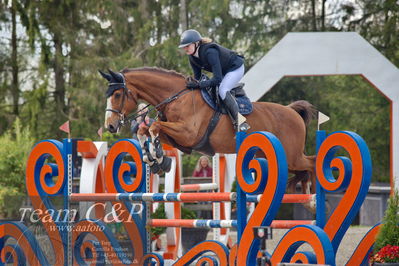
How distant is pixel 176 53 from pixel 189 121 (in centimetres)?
1128

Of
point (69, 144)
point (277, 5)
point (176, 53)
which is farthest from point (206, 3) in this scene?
point (69, 144)

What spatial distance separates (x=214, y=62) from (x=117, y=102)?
819 millimetres

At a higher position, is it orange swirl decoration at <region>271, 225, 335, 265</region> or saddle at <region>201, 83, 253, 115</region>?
saddle at <region>201, 83, 253, 115</region>

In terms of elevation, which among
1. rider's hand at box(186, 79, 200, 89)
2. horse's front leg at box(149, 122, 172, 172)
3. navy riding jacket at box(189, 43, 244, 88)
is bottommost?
horse's front leg at box(149, 122, 172, 172)

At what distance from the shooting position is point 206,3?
56.5 feet

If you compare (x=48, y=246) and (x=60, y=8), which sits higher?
(x=60, y=8)

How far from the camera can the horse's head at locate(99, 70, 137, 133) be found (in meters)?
5.96

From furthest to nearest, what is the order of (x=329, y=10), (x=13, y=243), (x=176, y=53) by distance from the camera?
(x=329, y=10) → (x=176, y=53) → (x=13, y=243)

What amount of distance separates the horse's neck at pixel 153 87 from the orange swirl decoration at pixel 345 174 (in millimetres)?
1602

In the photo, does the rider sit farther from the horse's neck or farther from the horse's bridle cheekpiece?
the horse's bridle cheekpiece

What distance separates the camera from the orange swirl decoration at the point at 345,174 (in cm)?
483

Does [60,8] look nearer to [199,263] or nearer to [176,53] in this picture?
[176,53]

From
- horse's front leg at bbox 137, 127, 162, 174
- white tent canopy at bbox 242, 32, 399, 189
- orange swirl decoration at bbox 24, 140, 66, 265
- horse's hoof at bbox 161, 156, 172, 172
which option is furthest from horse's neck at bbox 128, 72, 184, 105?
white tent canopy at bbox 242, 32, 399, 189

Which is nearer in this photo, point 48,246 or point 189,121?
point 189,121
